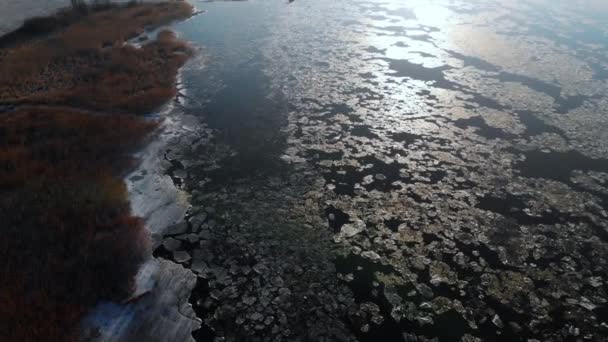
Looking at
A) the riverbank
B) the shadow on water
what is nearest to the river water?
the shadow on water

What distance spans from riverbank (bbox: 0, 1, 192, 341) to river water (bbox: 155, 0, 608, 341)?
1.72 metres

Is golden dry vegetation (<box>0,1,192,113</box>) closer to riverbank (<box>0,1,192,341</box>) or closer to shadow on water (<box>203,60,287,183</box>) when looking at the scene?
riverbank (<box>0,1,192,341</box>)

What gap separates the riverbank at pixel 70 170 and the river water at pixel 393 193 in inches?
67.9

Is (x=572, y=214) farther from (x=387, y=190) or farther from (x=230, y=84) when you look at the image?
(x=230, y=84)

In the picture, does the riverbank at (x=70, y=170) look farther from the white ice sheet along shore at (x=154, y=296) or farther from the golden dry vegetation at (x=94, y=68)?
the white ice sheet along shore at (x=154, y=296)

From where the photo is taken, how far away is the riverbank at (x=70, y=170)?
31.5ft

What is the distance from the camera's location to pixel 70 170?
13.9 metres

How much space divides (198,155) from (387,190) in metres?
7.57

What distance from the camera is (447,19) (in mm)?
39562

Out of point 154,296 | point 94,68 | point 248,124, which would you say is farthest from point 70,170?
point 94,68

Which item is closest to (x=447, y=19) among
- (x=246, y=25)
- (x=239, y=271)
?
(x=246, y=25)

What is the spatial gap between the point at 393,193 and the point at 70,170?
1136 cm

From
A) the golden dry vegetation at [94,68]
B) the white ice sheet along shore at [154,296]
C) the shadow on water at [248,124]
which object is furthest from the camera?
the golden dry vegetation at [94,68]

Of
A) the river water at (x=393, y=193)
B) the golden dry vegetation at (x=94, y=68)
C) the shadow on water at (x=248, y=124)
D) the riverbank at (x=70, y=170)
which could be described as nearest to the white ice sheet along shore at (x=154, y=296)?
the riverbank at (x=70, y=170)
